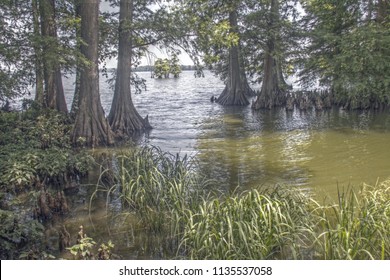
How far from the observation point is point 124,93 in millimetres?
11898

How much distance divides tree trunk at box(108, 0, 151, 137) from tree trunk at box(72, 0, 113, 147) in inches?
62.3

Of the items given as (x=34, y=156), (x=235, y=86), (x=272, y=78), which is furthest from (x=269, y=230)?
(x=235, y=86)

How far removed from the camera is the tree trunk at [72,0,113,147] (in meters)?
9.55

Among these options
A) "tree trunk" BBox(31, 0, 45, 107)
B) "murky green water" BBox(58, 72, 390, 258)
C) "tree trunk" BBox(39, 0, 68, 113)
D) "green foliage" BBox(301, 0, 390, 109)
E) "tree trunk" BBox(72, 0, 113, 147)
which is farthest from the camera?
"green foliage" BBox(301, 0, 390, 109)

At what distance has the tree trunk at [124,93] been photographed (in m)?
11.6

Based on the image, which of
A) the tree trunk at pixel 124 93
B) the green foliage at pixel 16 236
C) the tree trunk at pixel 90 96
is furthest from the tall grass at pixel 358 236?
the tree trunk at pixel 124 93

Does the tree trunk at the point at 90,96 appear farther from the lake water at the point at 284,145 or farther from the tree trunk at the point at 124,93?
the tree trunk at the point at 124,93

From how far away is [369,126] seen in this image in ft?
38.3

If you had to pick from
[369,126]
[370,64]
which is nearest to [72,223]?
[369,126]

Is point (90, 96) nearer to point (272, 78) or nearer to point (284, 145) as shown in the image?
point (284, 145)

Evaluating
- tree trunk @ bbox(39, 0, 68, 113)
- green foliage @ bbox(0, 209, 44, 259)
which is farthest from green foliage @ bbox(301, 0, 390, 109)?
green foliage @ bbox(0, 209, 44, 259)

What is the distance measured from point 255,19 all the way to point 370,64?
18.4ft

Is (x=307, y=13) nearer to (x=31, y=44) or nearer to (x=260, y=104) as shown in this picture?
A: (x=260, y=104)

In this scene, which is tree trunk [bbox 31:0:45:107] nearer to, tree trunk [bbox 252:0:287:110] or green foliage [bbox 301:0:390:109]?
tree trunk [bbox 252:0:287:110]
